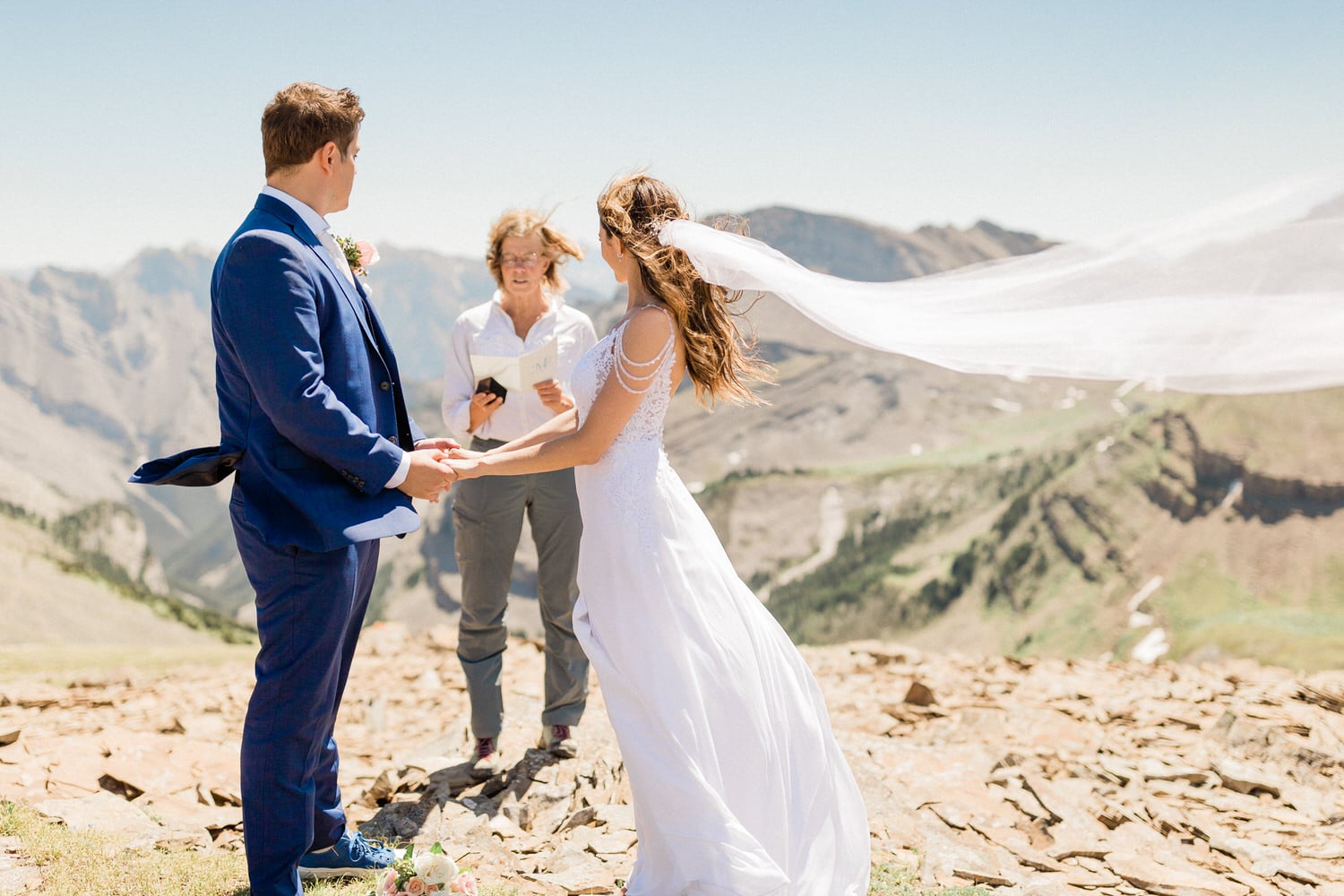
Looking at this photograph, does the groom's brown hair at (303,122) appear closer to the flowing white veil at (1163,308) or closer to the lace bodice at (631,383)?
the lace bodice at (631,383)

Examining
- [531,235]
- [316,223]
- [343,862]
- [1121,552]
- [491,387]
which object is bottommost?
[1121,552]

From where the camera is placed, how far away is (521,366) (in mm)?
4926

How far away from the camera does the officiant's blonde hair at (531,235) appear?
5277 mm

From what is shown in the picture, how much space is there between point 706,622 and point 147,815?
3214 mm

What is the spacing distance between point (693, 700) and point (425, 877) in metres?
1.09

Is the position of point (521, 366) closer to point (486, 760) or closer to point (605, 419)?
point (605, 419)

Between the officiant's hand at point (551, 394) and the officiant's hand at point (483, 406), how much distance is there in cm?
25

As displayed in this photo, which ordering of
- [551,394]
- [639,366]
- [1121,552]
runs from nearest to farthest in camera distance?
[639,366] < [551,394] < [1121,552]

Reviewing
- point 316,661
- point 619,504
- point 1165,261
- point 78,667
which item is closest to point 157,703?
point 78,667

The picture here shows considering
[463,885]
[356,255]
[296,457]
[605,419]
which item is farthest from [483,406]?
[463,885]

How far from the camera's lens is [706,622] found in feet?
11.9

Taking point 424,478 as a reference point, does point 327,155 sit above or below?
above

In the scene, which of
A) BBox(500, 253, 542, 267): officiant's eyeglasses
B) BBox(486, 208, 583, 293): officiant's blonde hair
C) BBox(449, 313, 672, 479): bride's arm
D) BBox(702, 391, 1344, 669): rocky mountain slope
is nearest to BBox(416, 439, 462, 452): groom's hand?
BBox(449, 313, 672, 479): bride's arm

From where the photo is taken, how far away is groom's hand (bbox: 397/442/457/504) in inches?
136
